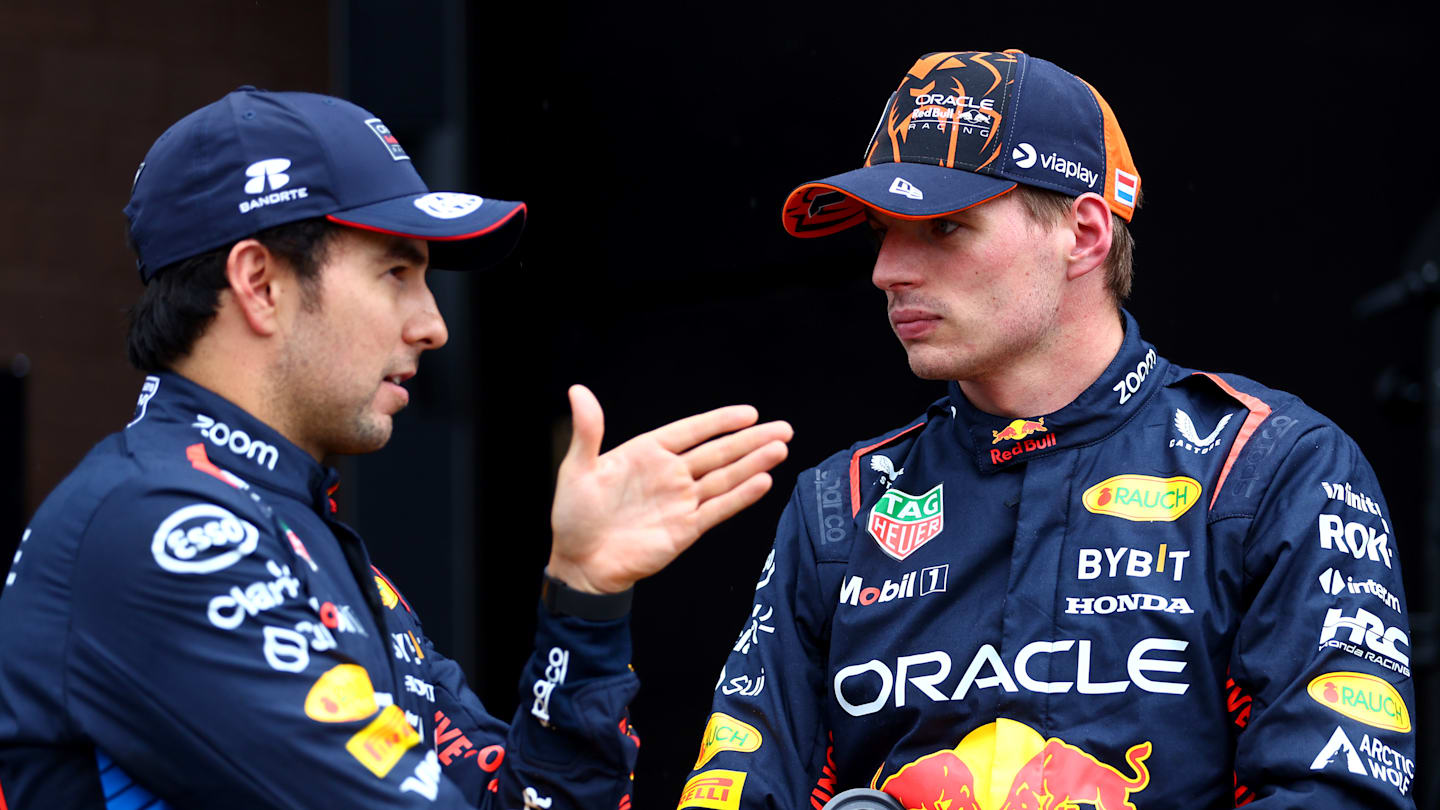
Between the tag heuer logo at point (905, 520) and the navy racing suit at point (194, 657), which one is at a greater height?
the navy racing suit at point (194, 657)

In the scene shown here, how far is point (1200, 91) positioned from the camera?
3.29m

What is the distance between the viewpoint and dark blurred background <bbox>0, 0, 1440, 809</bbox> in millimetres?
3279

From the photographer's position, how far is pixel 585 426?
1622 mm

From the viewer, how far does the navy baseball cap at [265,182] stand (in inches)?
67.4

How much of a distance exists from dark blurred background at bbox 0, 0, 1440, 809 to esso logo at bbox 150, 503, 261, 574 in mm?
2216

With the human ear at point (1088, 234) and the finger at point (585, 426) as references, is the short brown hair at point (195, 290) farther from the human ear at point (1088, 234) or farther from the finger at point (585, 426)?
the human ear at point (1088, 234)

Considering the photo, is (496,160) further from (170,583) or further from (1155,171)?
(170,583)

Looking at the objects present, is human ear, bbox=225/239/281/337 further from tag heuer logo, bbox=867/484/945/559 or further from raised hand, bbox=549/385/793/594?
tag heuer logo, bbox=867/484/945/559

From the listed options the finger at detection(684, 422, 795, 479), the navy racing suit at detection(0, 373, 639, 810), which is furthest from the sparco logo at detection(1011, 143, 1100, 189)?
the navy racing suit at detection(0, 373, 639, 810)

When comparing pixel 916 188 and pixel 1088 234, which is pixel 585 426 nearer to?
pixel 916 188

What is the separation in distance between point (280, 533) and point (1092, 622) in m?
1.03

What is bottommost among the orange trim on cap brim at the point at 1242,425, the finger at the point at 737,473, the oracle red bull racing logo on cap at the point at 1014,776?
the oracle red bull racing logo on cap at the point at 1014,776

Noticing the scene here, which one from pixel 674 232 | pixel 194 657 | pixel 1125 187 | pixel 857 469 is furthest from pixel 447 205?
pixel 674 232

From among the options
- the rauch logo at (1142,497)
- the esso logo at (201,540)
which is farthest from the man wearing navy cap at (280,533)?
the rauch logo at (1142,497)
